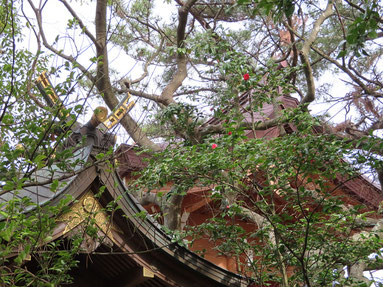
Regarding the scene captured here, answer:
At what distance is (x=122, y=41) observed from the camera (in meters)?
12.4

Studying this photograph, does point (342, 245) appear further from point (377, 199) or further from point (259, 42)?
point (259, 42)

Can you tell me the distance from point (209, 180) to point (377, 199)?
564 cm

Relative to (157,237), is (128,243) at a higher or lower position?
lower

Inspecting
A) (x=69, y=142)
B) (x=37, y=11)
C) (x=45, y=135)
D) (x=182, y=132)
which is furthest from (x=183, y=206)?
(x=45, y=135)

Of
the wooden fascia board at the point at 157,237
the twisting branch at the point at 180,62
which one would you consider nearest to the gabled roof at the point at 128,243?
the wooden fascia board at the point at 157,237

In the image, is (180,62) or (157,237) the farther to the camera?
(180,62)

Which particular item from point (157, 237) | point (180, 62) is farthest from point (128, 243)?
point (180, 62)

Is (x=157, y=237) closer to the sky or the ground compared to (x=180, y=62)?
closer to the ground


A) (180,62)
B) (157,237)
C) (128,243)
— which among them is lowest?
(128,243)

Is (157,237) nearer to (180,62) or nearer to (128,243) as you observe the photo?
(128,243)

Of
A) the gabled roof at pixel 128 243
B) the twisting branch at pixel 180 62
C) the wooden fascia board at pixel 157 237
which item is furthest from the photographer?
the twisting branch at pixel 180 62

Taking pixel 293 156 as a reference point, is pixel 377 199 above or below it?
above

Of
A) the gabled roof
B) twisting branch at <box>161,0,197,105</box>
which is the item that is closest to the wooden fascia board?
the gabled roof

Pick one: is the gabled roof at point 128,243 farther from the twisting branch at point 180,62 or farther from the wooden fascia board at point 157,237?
the twisting branch at point 180,62
